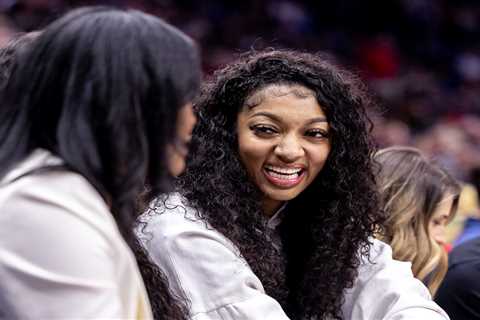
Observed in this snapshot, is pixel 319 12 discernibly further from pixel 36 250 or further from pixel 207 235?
pixel 36 250

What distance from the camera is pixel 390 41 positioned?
12367mm

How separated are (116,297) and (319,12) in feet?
36.6

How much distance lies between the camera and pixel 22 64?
1.81m

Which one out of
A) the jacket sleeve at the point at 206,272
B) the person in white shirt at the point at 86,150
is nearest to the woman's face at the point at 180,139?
the person in white shirt at the point at 86,150

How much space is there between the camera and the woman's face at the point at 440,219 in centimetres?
370

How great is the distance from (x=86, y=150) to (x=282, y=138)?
1.34 meters

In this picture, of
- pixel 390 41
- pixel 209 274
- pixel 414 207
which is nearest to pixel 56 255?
pixel 209 274

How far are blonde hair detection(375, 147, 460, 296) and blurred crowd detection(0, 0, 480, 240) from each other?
530 cm

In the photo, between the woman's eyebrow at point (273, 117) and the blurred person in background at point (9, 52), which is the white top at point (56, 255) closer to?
the blurred person in background at point (9, 52)

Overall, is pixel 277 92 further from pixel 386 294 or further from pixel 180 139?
pixel 180 139

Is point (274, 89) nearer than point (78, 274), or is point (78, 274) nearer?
point (78, 274)

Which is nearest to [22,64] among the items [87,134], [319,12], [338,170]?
[87,134]

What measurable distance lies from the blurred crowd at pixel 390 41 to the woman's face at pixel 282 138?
608 cm

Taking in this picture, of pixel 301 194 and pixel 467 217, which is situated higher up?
pixel 301 194
